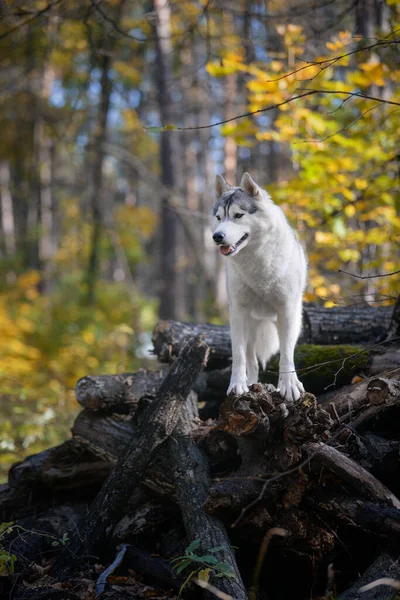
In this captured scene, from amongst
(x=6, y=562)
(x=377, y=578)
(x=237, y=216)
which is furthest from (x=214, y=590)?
(x=237, y=216)

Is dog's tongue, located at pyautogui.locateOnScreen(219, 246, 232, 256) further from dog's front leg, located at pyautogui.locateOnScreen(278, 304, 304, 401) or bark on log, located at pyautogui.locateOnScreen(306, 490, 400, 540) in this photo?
bark on log, located at pyautogui.locateOnScreen(306, 490, 400, 540)

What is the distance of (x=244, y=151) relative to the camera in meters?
21.0

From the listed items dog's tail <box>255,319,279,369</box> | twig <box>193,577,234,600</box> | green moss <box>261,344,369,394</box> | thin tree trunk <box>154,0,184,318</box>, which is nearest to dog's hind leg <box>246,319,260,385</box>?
dog's tail <box>255,319,279,369</box>

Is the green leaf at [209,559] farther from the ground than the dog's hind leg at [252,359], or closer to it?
closer to it

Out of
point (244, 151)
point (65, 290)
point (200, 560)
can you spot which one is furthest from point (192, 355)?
point (244, 151)

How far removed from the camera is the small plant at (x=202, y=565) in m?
2.77

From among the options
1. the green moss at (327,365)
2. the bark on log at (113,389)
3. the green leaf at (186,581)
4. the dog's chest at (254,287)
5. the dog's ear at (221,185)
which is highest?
the dog's ear at (221,185)

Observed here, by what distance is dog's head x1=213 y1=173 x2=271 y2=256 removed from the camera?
12.3 ft

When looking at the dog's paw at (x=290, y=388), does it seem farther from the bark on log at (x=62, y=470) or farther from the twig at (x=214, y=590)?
the bark on log at (x=62, y=470)

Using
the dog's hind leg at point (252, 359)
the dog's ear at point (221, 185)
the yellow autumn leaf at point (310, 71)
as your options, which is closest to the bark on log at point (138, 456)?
the dog's hind leg at point (252, 359)

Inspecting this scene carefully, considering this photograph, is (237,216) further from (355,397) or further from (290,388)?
(355,397)

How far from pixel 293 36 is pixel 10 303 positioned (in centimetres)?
1064

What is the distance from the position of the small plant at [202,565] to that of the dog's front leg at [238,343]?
1.21 m

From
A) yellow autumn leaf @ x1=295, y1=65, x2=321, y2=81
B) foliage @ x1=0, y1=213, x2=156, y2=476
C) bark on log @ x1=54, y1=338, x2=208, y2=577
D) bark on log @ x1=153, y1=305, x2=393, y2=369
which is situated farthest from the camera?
foliage @ x1=0, y1=213, x2=156, y2=476
